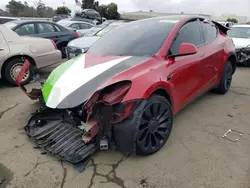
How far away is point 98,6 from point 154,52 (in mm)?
36303

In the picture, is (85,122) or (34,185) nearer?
(34,185)

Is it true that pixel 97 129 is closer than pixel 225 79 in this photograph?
Yes

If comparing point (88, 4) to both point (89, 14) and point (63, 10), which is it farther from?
point (89, 14)

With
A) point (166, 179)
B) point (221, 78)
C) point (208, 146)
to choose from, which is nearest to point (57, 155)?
point (166, 179)

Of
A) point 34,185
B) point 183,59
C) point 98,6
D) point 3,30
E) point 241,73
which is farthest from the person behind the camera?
point 98,6

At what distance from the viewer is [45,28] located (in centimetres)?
764

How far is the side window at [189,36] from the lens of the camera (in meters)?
3.19

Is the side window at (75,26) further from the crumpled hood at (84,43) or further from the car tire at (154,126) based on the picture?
the car tire at (154,126)

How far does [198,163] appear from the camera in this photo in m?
2.67

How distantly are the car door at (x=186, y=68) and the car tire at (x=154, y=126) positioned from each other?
36 cm

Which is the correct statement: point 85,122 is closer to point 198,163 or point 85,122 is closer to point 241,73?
point 198,163

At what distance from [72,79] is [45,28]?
18.5 feet

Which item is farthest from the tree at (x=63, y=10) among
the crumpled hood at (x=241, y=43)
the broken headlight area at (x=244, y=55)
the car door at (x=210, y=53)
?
the car door at (x=210, y=53)

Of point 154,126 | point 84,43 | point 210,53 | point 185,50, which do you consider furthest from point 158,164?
point 84,43
